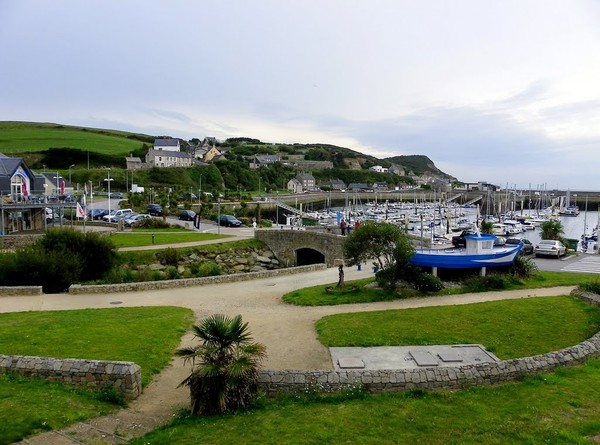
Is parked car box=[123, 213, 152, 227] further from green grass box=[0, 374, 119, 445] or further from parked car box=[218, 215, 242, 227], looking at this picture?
green grass box=[0, 374, 119, 445]

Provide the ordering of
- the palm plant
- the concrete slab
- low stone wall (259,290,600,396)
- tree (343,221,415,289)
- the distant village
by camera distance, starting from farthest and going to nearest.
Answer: the distant village, tree (343,221,415,289), the concrete slab, low stone wall (259,290,600,396), the palm plant

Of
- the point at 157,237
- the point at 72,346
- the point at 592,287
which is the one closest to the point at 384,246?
the point at 592,287

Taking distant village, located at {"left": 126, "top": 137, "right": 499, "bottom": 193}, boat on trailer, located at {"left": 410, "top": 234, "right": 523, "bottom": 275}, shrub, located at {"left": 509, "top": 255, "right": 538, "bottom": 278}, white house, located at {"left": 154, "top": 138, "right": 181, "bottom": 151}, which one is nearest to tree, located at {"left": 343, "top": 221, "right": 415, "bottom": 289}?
boat on trailer, located at {"left": 410, "top": 234, "right": 523, "bottom": 275}

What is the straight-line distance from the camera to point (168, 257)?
1259 inches

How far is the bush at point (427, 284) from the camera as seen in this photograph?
21.0 metres

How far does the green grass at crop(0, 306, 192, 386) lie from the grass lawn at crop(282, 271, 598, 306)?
5.31 metres

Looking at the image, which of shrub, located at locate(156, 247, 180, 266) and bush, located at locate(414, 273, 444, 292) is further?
shrub, located at locate(156, 247, 180, 266)

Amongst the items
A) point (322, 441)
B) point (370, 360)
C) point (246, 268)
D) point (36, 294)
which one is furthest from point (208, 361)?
point (246, 268)

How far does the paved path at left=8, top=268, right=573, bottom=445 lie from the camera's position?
29.5 ft

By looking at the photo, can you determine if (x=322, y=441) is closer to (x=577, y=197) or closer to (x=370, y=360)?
(x=370, y=360)

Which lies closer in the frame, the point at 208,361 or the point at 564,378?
the point at 208,361

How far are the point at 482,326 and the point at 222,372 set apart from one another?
9440mm

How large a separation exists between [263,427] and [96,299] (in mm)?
15019

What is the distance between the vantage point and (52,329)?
14.6m
